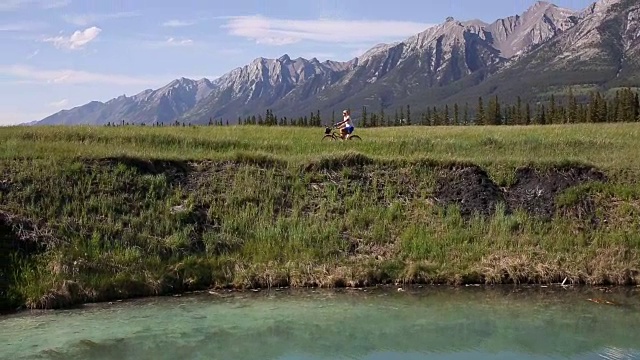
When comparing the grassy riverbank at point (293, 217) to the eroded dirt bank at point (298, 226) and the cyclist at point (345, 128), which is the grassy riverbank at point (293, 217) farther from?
the cyclist at point (345, 128)

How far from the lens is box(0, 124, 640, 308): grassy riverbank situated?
1789 cm

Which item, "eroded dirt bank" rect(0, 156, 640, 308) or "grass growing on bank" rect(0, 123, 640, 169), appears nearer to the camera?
"eroded dirt bank" rect(0, 156, 640, 308)

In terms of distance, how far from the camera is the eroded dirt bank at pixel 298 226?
1780 cm

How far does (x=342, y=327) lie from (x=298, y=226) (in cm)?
670

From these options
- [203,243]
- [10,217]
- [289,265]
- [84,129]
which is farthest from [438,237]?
[84,129]

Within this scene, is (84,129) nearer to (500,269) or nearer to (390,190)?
(390,190)

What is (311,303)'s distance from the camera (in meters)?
16.1

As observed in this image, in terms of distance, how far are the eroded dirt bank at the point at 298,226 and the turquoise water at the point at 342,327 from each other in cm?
102

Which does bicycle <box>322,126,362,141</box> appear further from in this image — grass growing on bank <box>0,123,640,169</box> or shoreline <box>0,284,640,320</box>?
shoreline <box>0,284,640,320</box>

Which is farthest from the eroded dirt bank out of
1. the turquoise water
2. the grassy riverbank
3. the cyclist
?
the cyclist

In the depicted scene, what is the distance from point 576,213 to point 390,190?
6279mm

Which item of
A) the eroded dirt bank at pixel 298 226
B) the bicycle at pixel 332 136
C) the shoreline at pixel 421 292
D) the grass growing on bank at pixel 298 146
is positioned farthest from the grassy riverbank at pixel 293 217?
the bicycle at pixel 332 136

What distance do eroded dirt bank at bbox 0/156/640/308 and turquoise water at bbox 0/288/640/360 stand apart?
3.36 feet

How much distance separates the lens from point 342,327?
1415 centimetres
